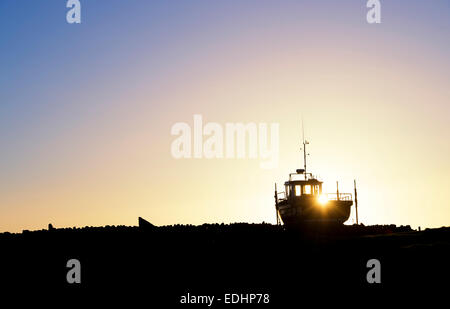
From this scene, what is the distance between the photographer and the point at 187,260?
92.0ft

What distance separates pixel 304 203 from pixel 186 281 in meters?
24.8

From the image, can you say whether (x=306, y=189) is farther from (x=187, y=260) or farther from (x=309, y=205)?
(x=187, y=260)

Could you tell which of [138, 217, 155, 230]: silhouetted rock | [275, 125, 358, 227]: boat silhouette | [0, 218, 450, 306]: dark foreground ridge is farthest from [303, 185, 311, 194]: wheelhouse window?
[138, 217, 155, 230]: silhouetted rock

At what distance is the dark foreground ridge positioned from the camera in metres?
24.9

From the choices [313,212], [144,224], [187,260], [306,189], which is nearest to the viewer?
[187,260]

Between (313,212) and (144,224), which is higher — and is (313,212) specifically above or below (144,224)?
above

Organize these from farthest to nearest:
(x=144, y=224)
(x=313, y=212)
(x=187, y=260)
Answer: (x=313, y=212) < (x=144, y=224) < (x=187, y=260)

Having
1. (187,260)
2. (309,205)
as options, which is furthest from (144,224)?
(309,205)

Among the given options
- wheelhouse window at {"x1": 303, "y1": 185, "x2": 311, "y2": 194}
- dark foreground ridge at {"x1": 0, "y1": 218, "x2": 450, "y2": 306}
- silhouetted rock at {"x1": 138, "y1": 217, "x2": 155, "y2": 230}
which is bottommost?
dark foreground ridge at {"x1": 0, "y1": 218, "x2": 450, "y2": 306}

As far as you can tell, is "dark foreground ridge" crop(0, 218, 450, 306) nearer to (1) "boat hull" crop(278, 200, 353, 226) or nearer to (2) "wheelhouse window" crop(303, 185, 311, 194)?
(1) "boat hull" crop(278, 200, 353, 226)

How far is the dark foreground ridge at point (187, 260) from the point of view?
24.9m
